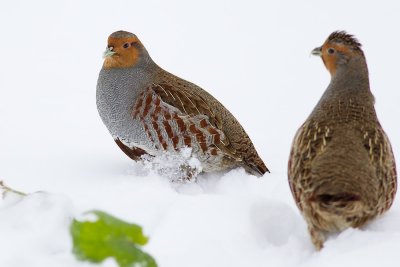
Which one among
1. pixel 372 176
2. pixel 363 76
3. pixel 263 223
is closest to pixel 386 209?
pixel 372 176

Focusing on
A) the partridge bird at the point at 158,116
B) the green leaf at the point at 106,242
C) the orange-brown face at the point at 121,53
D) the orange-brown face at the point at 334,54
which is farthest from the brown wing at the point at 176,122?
the green leaf at the point at 106,242

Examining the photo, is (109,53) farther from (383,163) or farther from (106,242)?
(106,242)

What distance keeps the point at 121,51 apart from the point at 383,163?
2.54 meters

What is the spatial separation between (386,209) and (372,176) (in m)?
0.33

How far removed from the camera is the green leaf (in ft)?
8.54

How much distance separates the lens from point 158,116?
5051mm

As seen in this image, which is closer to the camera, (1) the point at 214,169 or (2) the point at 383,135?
(2) the point at 383,135

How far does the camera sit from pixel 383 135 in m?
3.64

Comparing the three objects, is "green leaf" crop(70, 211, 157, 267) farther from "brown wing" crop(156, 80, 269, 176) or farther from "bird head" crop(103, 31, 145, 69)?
"bird head" crop(103, 31, 145, 69)

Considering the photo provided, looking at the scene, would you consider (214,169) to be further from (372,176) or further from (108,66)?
(372,176)

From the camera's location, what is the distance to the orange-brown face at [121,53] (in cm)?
523

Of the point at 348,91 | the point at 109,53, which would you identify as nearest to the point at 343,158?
the point at 348,91

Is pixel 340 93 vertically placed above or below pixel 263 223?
above

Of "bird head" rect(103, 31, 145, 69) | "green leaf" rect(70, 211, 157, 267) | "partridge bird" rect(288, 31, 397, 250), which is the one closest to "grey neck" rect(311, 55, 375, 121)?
"partridge bird" rect(288, 31, 397, 250)
